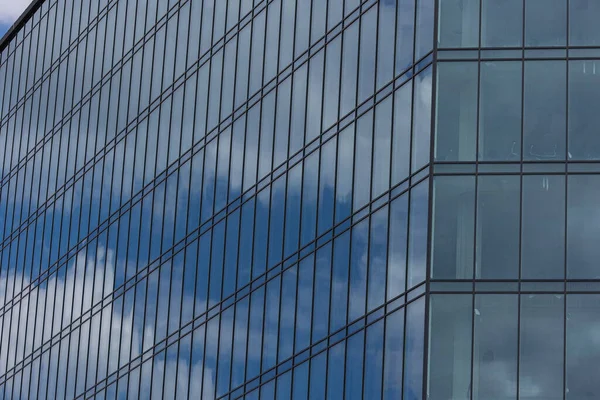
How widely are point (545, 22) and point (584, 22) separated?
1144 mm

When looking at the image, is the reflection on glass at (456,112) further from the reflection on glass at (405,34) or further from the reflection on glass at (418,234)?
the reflection on glass at (405,34)

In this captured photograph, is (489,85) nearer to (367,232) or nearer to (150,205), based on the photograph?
(367,232)

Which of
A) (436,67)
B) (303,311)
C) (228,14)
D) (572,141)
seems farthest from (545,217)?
(228,14)

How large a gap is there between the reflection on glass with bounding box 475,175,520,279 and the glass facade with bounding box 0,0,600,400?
0.06 meters

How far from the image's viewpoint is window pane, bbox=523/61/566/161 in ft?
155

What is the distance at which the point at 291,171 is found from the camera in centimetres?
5481

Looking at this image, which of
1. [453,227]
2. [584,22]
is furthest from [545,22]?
[453,227]

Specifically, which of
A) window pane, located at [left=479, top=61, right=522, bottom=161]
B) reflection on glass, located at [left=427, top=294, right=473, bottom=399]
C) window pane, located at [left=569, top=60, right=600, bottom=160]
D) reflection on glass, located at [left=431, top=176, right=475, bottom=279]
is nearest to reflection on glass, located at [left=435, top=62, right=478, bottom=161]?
window pane, located at [left=479, top=61, right=522, bottom=161]

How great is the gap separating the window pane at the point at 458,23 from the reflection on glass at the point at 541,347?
7956 mm

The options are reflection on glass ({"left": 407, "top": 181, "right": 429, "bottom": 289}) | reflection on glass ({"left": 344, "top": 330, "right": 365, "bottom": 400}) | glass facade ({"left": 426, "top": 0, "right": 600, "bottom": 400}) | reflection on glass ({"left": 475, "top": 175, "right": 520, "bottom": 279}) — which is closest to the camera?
glass facade ({"left": 426, "top": 0, "right": 600, "bottom": 400})

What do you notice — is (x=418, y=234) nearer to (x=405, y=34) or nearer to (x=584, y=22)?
(x=405, y=34)

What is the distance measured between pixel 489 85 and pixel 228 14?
16.5 m

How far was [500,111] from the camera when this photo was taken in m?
47.5

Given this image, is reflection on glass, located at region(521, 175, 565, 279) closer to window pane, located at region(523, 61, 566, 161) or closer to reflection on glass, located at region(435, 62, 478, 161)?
window pane, located at region(523, 61, 566, 161)
